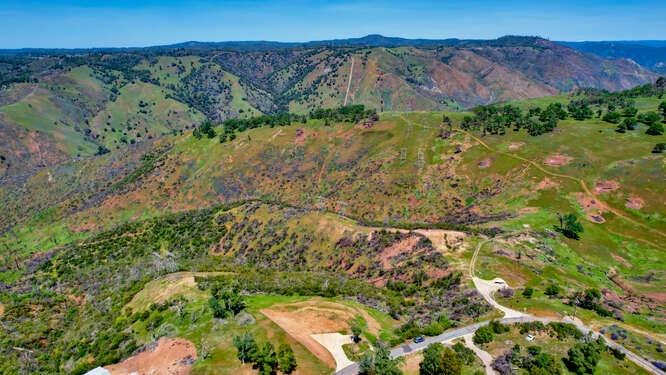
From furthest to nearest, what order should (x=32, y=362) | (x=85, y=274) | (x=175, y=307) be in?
(x=85, y=274), (x=32, y=362), (x=175, y=307)

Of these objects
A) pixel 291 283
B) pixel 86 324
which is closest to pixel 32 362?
pixel 86 324

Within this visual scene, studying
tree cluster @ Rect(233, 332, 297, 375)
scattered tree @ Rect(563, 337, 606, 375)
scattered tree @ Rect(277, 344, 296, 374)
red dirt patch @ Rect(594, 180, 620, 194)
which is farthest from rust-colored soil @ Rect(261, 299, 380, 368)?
red dirt patch @ Rect(594, 180, 620, 194)

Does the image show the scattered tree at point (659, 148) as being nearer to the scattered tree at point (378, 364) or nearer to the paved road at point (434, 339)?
the paved road at point (434, 339)

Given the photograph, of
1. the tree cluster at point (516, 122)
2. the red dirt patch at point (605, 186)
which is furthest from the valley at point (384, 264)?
the tree cluster at point (516, 122)

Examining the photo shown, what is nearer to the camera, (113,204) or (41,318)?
(41,318)

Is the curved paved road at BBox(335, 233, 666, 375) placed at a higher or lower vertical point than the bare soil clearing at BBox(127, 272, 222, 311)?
higher

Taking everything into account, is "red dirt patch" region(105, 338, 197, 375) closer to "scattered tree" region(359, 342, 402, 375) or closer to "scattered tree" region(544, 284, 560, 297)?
"scattered tree" region(359, 342, 402, 375)

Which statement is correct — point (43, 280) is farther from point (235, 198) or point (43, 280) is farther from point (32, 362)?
point (235, 198)

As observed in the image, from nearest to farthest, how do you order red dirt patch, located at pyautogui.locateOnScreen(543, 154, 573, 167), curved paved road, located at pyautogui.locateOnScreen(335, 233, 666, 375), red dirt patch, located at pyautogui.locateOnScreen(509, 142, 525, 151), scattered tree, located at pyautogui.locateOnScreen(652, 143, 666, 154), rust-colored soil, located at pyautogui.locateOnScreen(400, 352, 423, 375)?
rust-colored soil, located at pyautogui.locateOnScreen(400, 352, 423, 375), curved paved road, located at pyautogui.locateOnScreen(335, 233, 666, 375), scattered tree, located at pyautogui.locateOnScreen(652, 143, 666, 154), red dirt patch, located at pyautogui.locateOnScreen(543, 154, 573, 167), red dirt patch, located at pyautogui.locateOnScreen(509, 142, 525, 151)
